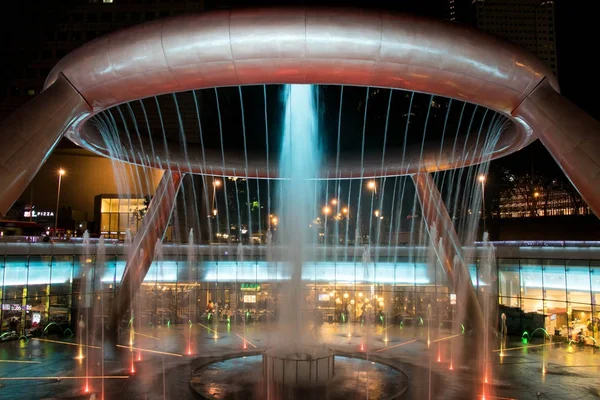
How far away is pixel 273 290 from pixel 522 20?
166416mm

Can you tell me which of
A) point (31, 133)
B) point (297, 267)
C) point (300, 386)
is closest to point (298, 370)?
point (300, 386)

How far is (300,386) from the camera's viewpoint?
15.9m

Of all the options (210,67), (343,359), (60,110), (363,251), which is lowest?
(343,359)

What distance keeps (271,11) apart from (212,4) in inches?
3850

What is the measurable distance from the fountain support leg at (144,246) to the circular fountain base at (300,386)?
11.0 meters

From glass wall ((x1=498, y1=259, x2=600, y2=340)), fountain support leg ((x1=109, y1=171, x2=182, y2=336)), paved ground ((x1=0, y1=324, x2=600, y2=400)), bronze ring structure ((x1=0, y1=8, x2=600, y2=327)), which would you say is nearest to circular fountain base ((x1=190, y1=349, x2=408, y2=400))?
paved ground ((x1=0, y1=324, x2=600, y2=400))

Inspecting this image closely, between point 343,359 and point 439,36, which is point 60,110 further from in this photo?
point 343,359

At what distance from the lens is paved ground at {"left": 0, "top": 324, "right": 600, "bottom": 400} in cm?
1669

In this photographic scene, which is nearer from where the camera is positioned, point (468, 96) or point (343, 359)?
point (468, 96)

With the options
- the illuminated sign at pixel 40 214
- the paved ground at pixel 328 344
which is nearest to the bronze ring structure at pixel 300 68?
the paved ground at pixel 328 344

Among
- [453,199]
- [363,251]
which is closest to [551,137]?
[363,251]

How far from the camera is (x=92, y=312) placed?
3538 cm

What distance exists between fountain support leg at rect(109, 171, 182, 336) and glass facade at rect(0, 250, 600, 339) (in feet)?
16.7

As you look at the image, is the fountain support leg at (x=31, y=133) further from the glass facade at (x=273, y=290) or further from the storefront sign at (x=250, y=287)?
the storefront sign at (x=250, y=287)
